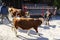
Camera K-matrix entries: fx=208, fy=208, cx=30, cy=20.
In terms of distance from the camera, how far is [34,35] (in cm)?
998

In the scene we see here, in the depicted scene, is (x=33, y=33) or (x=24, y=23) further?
(x=33, y=33)

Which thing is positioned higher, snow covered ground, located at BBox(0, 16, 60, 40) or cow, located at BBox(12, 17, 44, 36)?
cow, located at BBox(12, 17, 44, 36)

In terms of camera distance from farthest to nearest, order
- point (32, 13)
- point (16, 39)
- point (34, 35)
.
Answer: point (32, 13) < point (34, 35) < point (16, 39)

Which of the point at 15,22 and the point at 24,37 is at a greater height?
the point at 15,22

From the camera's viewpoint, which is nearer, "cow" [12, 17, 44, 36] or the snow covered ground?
"cow" [12, 17, 44, 36]

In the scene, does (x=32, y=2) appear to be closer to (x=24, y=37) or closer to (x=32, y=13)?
(x=32, y=13)

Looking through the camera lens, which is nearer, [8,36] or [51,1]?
[8,36]

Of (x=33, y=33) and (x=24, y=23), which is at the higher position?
(x=24, y=23)

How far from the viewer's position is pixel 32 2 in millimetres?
17094

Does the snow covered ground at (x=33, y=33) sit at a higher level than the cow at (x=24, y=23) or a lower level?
lower

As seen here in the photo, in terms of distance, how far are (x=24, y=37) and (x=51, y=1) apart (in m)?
8.31

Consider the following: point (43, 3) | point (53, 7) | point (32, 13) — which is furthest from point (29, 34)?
point (43, 3)

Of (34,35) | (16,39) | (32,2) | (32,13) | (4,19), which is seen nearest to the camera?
(16,39)

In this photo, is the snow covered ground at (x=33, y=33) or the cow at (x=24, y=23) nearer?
the cow at (x=24, y=23)
